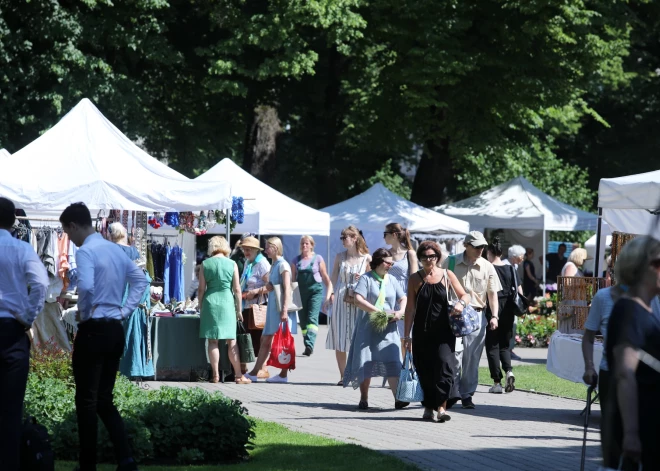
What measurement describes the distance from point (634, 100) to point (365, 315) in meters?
29.8

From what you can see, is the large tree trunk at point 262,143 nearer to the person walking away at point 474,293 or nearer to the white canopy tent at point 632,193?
the person walking away at point 474,293

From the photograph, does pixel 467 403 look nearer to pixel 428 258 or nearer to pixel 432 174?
pixel 428 258

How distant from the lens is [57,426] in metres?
8.46

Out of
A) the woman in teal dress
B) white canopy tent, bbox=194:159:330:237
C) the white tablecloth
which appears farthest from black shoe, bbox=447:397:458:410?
white canopy tent, bbox=194:159:330:237

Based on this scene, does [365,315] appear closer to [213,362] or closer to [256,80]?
[213,362]

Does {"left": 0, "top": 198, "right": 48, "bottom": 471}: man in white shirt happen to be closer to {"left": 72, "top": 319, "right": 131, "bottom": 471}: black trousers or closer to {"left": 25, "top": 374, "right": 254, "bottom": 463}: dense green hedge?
{"left": 72, "top": 319, "right": 131, "bottom": 471}: black trousers

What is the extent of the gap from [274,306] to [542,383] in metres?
3.50

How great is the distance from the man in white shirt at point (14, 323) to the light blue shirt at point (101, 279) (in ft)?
1.46

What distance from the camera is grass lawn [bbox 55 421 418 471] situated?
812 cm

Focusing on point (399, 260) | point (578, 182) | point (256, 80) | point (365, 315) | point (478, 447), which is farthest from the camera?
point (578, 182)

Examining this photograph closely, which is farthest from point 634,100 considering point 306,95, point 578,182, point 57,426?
point 57,426

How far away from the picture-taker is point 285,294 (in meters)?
14.5

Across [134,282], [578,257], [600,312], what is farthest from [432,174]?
[134,282]

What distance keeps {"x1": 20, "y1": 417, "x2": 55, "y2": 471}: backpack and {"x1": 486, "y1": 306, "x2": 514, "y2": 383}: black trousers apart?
753cm
